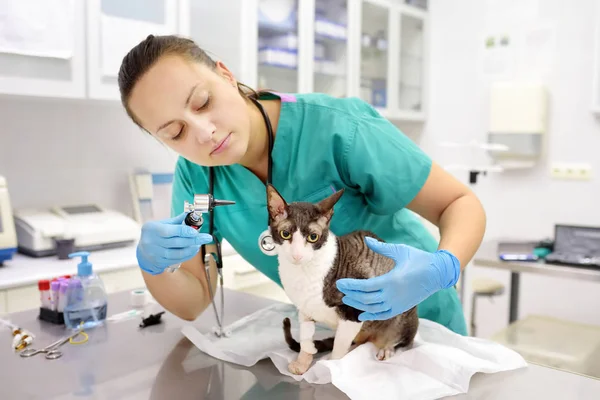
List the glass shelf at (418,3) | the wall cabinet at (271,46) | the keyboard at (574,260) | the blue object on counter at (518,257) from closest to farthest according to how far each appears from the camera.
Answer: the wall cabinet at (271,46), the keyboard at (574,260), the blue object on counter at (518,257), the glass shelf at (418,3)

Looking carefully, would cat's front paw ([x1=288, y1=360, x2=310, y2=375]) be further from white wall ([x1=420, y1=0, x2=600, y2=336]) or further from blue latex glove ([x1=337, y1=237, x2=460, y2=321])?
white wall ([x1=420, y1=0, x2=600, y2=336])

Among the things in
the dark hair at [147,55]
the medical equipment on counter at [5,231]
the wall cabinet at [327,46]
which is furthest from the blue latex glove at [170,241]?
the wall cabinet at [327,46]

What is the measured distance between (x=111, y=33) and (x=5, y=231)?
846 mm

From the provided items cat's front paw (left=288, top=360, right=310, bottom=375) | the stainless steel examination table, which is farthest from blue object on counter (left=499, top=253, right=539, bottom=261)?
cat's front paw (left=288, top=360, right=310, bottom=375)

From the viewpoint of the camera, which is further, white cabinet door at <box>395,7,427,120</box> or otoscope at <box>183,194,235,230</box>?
white cabinet door at <box>395,7,427,120</box>

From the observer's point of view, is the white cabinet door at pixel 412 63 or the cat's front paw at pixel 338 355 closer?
the cat's front paw at pixel 338 355

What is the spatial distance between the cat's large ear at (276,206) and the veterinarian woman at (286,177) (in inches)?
5.5

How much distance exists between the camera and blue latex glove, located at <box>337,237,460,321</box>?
0.81 meters

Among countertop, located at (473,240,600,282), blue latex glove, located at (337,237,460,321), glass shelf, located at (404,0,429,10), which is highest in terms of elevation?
glass shelf, located at (404,0,429,10)

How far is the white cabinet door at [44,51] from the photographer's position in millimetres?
1899

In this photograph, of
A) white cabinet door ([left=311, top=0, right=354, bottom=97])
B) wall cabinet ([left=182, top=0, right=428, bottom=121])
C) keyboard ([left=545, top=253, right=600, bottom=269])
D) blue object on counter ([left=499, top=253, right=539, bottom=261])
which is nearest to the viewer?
keyboard ([left=545, top=253, right=600, bottom=269])

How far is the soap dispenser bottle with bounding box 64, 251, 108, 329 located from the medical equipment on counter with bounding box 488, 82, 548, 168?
8.63 feet

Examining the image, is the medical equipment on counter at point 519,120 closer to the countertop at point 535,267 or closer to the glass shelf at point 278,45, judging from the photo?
the countertop at point 535,267

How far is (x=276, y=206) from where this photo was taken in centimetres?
86
